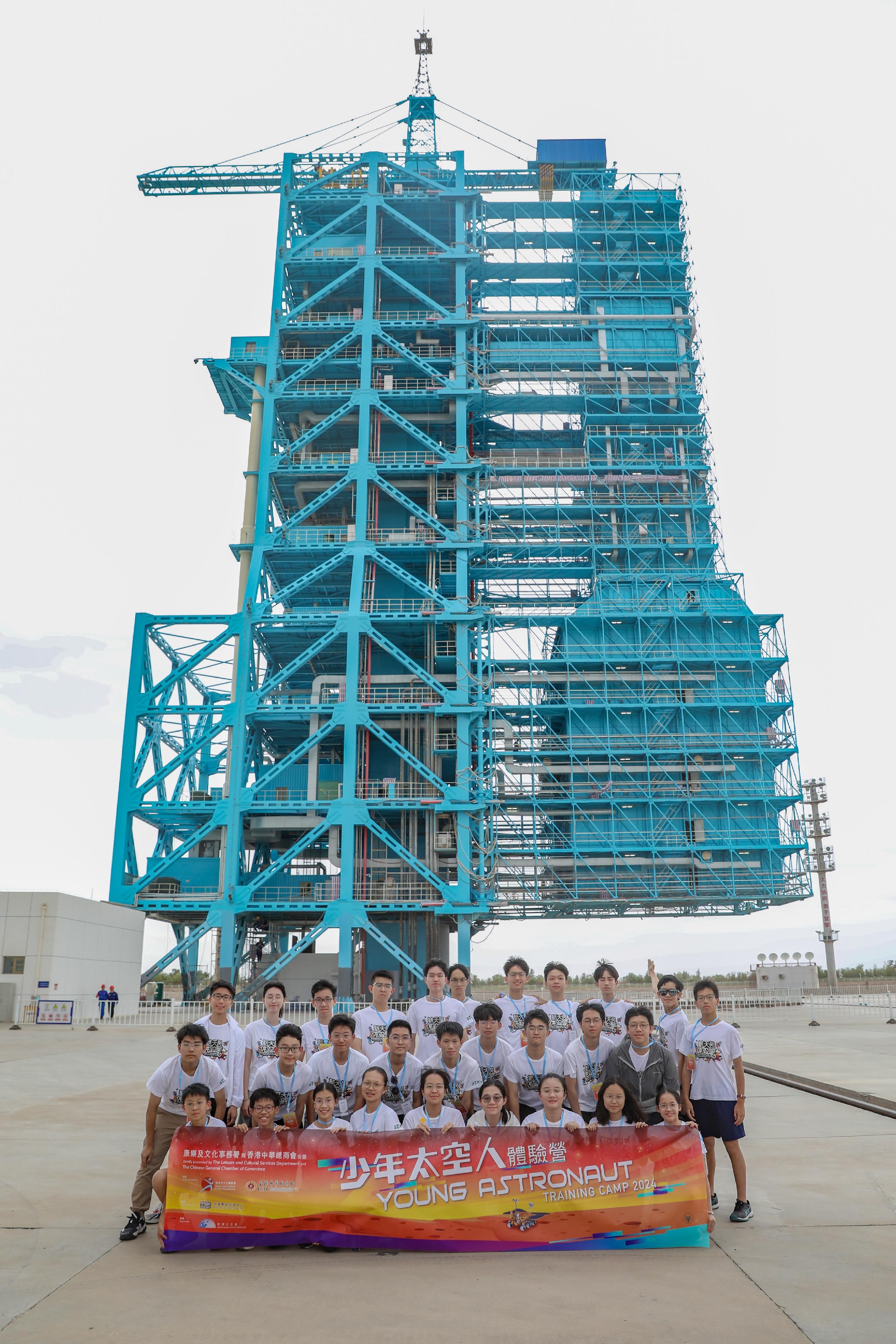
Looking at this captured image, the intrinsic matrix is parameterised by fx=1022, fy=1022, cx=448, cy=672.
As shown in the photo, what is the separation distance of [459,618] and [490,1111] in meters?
35.5

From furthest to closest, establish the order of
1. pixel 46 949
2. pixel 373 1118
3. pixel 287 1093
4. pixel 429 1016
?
pixel 46 949 < pixel 429 1016 < pixel 287 1093 < pixel 373 1118

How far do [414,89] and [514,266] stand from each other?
558 inches

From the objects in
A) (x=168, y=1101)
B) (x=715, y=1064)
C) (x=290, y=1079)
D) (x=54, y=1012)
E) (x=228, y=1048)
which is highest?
(x=228, y=1048)

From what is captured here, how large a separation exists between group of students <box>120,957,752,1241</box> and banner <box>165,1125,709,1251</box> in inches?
5.8

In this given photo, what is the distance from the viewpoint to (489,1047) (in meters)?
8.79

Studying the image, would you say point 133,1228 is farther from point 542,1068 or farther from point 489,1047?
point 542,1068

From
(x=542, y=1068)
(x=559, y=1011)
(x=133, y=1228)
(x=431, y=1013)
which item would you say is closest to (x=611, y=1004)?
(x=559, y=1011)

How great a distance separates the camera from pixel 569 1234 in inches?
290

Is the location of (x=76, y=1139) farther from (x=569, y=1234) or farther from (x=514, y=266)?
(x=514, y=266)

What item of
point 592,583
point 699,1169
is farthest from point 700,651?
point 699,1169

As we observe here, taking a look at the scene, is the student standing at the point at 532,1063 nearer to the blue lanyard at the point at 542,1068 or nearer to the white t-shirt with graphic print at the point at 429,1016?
the blue lanyard at the point at 542,1068

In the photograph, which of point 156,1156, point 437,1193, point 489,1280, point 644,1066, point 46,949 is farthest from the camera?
point 46,949

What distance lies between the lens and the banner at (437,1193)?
736 centimetres

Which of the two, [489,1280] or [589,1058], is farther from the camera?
[589,1058]
